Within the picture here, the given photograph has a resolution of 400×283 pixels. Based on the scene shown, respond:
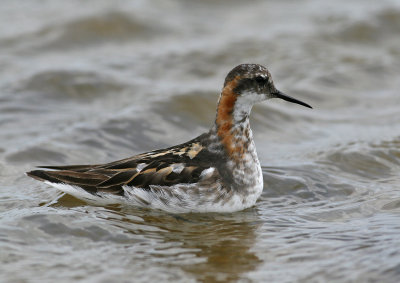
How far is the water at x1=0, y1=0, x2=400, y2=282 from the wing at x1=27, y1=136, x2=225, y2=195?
0.32 meters

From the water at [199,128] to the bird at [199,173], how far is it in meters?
0.20

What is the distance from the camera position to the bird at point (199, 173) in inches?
287

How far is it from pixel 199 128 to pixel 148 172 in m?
3.36

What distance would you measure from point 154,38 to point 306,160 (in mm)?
6046

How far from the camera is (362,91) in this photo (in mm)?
12141

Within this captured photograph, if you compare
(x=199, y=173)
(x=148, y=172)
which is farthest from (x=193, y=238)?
(x=148, y=172)

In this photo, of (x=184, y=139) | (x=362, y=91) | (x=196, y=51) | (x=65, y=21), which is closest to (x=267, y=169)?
(x=184, y=139)

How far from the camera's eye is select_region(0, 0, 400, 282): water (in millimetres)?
6215

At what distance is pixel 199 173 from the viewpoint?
7.32 metres

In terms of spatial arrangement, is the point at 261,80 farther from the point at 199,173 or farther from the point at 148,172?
the point at 148,172

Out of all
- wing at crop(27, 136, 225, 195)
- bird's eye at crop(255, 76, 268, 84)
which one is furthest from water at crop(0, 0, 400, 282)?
bird's eye at crop(255, 76, 268, 84)

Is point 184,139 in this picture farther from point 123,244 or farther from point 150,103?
point 123,244

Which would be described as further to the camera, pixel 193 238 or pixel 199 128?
pixel 199 128

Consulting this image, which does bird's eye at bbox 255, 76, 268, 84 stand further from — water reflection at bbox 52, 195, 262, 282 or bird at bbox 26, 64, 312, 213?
water reflection at bbox 52, 195, 262, 282
